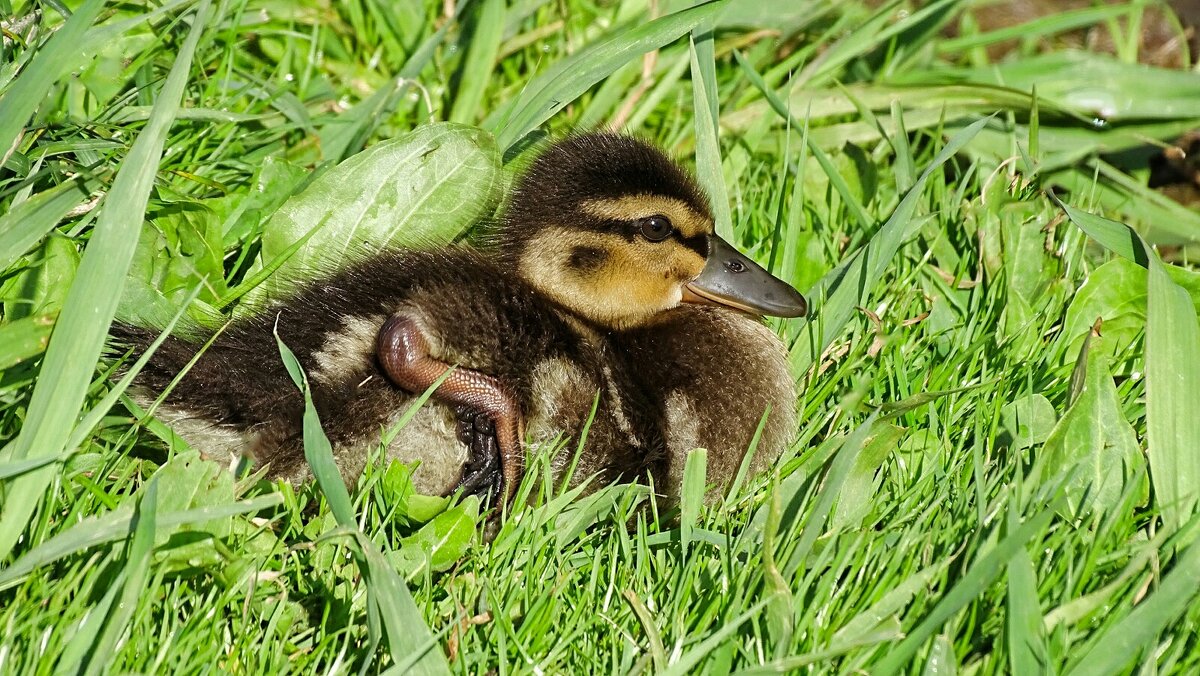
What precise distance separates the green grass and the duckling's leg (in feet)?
0.40

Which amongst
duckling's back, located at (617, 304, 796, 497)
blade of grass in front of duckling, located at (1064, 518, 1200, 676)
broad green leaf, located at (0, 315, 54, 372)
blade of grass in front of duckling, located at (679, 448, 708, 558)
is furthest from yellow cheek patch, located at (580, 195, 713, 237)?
blade of grass in front of duckling, located at (1064, 518, 1200, 676)

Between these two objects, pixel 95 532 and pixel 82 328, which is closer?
pixel 95 532

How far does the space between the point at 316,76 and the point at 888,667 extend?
2707 millimetres

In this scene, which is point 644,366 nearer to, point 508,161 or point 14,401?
point 508,161

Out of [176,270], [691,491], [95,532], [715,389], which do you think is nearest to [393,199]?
[176,270]

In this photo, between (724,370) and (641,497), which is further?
(724,370)

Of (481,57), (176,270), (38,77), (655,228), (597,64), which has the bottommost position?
(176,270)

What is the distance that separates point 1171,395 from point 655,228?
115 cm

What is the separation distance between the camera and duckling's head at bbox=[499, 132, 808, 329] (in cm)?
305

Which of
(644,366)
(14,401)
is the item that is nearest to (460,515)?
(644,366)

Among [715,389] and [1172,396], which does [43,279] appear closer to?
[715,389]

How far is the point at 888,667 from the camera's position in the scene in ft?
6.94

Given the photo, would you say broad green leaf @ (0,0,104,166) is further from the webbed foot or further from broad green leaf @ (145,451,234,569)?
the webbed foot

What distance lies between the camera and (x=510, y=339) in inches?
110
